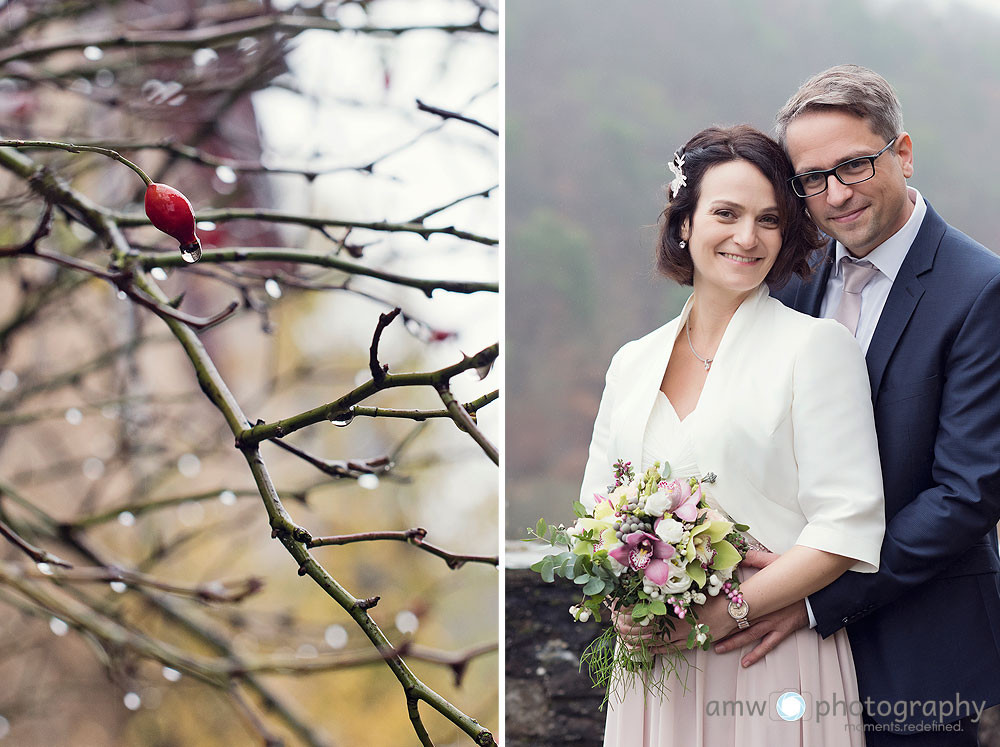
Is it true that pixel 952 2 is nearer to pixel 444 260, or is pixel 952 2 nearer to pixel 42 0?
pixel 444 260

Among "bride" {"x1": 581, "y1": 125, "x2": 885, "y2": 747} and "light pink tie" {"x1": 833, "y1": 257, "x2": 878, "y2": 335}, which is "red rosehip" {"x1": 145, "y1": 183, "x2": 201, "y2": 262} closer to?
"bride" {"x1": 581, "y1": 125, "x2": 885, "y2": 747}

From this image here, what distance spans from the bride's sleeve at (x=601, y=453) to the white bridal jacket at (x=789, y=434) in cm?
10

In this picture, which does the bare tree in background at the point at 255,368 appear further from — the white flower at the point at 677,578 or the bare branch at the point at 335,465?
the white flower at the point at 677,578

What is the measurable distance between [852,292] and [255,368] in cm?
134

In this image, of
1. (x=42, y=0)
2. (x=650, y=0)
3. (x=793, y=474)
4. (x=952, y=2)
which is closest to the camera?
(x=793, y=474)

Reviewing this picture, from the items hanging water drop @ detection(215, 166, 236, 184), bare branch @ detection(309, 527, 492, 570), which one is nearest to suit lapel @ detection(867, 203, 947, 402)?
bare branch @ detection(309, 527, 492, 570)

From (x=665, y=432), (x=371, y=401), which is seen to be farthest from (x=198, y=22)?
(x=665, y=432)

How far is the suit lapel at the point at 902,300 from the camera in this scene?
1.37 m

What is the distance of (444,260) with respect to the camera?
195cm

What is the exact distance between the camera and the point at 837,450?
1303mm

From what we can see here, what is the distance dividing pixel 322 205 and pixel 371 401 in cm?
49

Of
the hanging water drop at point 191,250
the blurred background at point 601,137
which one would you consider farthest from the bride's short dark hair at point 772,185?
the hanging water drop at point 191,250

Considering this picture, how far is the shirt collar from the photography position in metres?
1.41

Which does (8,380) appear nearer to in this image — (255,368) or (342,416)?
(255,368)
